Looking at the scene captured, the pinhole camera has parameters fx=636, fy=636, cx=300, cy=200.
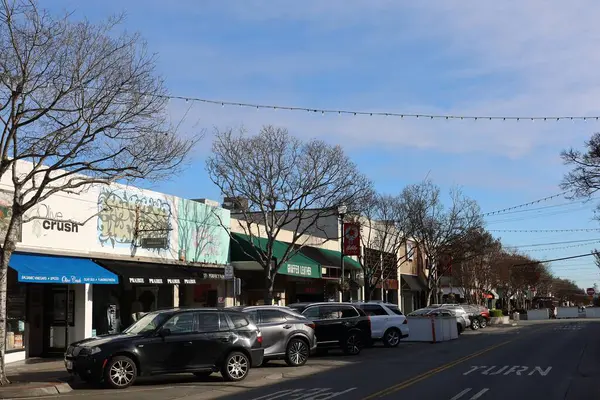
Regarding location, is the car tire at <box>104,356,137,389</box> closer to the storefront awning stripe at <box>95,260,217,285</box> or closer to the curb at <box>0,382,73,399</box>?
the curb at <box>0,382,73,399</box>

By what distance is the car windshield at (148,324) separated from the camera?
14320 mm

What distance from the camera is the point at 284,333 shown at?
17.8 m

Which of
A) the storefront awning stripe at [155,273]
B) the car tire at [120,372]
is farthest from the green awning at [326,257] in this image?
the car tire at [120,372]

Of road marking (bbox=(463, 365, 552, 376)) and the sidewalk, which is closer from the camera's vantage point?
the sidewalk

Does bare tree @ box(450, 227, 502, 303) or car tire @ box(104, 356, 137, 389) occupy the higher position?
bare tree @ box(450, 227, 502, 303)

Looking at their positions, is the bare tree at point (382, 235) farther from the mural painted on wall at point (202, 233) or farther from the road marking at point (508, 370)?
the road marking at point (508, 370)

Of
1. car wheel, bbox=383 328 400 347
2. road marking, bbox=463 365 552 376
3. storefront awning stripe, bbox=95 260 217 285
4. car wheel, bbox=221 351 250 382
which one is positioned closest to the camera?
car wheel, bbox=221 351 250 382

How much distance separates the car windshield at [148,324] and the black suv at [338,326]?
731 centimetres

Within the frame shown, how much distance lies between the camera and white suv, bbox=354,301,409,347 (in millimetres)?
25078

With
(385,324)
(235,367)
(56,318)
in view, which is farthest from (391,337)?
(56,318)

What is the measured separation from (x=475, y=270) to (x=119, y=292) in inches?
1593

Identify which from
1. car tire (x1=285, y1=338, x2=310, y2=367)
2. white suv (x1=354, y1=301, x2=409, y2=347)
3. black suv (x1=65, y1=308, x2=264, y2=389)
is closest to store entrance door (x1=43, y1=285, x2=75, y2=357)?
black suv (x1=65, y1=308, x2=264, y2=389)

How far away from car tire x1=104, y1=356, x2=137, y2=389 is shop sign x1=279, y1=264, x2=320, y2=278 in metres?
14.7

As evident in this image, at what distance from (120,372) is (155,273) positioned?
8.76m
